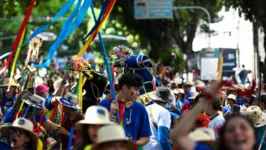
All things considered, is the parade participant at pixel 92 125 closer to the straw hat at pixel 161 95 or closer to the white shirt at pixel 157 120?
the white shirt at pixel 157 120

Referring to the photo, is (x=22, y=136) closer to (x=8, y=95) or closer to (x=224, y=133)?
(x=224, y=133)

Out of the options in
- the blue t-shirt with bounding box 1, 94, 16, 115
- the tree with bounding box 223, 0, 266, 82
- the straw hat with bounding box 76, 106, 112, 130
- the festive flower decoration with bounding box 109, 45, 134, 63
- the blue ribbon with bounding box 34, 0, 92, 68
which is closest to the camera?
the straw hat with bounding box 76, 106, 112, 130

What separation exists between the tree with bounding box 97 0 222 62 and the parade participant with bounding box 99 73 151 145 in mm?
29186

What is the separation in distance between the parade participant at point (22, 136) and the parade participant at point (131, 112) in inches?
48.7

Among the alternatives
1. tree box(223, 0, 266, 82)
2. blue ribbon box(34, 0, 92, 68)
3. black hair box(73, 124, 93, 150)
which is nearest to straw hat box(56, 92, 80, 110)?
blue ribbon box(34, 0, 92, 68)

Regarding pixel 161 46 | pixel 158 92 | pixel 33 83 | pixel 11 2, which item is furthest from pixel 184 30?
pixel 158 92

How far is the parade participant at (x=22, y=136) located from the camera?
8.29 meters

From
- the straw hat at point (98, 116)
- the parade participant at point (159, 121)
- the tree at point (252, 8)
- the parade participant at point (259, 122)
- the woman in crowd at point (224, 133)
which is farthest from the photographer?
the tree at point (252, 8)

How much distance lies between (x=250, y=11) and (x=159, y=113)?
17144mm

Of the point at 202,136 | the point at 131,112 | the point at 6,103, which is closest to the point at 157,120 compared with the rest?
the point at 131,112

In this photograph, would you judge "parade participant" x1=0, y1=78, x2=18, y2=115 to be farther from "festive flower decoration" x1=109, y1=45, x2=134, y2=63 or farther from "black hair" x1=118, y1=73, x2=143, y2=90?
"black hair" x1=118, y1=73, x2=143, y2=90

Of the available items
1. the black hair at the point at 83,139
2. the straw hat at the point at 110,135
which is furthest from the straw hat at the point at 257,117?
the straw hat at the point at 110,135

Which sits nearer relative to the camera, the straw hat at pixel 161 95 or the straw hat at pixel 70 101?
the straw hat at pixel 70 101

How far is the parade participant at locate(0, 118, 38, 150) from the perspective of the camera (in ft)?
27.2
